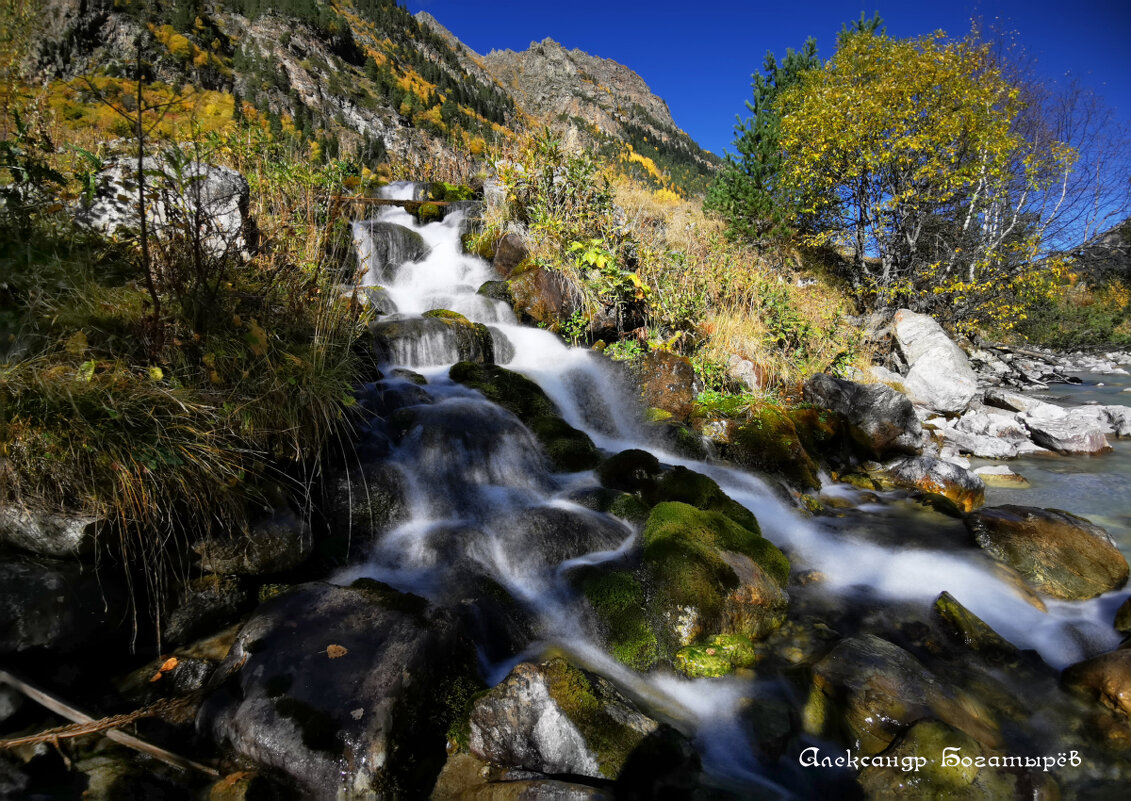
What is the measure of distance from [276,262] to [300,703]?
345 centimetres

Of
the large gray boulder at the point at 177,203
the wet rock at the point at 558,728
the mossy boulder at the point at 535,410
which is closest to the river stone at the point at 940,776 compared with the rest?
the wet rock at the point at 558,728

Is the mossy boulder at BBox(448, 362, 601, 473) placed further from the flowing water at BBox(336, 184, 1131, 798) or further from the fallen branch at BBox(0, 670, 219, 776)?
the fallen branch at BBox(0, 670, 219, 776)

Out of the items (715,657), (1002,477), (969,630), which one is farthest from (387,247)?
(1002,477)

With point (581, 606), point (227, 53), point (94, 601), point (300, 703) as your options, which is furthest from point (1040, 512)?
point (227, 53)

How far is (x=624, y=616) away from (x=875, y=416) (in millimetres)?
6029

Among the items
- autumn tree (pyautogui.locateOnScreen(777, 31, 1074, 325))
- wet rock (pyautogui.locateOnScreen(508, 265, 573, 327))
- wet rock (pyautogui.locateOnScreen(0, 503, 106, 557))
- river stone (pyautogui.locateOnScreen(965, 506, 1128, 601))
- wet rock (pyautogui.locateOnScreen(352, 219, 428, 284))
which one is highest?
autumn tree (pyautogui.locateOnScreen(777, 31, 1074, 325))

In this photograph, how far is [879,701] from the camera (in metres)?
2.79

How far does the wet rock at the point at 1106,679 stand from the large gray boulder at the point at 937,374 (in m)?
7.76

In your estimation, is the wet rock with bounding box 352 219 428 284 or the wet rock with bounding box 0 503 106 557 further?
the wet rock with bounding box 352 219 428 284

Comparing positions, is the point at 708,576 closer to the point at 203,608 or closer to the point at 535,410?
the point at 535,410

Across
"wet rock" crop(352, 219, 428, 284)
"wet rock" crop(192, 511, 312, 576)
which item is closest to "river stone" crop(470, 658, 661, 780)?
"wet rock" crop(192, 511, 312, 576)

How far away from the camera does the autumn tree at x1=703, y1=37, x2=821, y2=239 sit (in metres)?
15.8

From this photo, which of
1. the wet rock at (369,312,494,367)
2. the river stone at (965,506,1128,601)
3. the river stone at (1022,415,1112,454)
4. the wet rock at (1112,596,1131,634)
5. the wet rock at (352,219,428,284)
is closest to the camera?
the wet rock at (1112,596,1131,634)

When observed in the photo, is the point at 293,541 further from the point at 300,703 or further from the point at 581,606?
the point at 581,606
